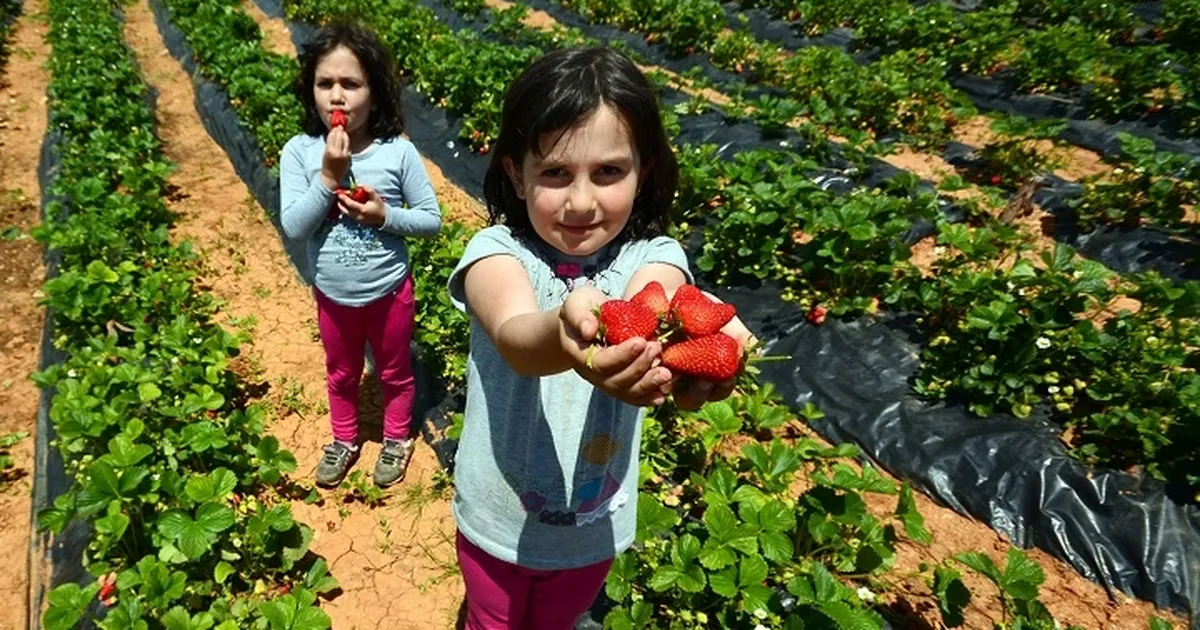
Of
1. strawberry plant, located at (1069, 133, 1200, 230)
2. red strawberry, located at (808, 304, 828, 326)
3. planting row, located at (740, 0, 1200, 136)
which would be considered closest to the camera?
red strawberry, located at (808, 304, 828, 326)

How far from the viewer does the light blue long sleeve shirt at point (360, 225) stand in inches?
98.3

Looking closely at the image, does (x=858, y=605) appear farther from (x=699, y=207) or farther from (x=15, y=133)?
(x=15, y=133)

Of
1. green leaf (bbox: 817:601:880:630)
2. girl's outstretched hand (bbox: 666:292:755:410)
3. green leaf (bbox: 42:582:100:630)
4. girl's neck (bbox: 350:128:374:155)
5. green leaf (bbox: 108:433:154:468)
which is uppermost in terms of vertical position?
girl's outstretched hand (bbox: 666:292:755:410)

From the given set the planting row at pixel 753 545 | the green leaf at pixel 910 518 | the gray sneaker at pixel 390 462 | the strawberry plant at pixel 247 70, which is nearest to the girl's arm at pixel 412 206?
the gray sneaker at pixel 390 462

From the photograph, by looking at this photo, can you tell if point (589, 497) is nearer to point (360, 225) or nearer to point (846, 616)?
point (846, 616)

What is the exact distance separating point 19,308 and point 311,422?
2.96m

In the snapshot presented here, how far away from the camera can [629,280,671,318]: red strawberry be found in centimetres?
109

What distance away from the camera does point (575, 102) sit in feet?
4.10

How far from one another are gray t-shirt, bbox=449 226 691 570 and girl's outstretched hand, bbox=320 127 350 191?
3.32 ft

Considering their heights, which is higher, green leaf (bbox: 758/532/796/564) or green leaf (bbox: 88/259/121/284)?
green leaf (bbox: 758/532/796/564)

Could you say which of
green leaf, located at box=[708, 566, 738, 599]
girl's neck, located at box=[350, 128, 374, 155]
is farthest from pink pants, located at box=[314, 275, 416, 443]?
green leaf, located at box=[708, 566, 738, 599]

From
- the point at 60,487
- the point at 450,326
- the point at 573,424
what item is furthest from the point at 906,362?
A: the point at 60,487

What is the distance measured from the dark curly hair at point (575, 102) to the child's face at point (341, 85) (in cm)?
115

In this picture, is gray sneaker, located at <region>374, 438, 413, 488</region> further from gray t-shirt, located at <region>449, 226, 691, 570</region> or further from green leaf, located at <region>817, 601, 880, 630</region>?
green leaf, located at <region>817, 601, 880, 630</region>
